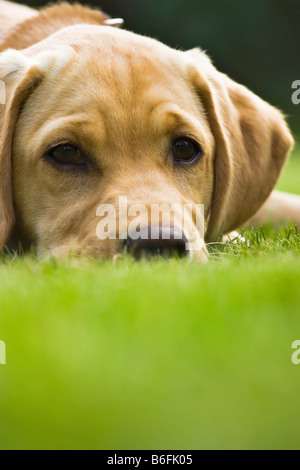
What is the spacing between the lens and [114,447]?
5.29 feet

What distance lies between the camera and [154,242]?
2.97 metres

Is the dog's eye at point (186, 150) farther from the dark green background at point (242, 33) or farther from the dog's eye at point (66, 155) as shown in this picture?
the dark green background at point (242, 33)

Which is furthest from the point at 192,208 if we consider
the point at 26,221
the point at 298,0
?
the point at 298,0

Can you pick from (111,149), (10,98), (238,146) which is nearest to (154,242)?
(111,149)

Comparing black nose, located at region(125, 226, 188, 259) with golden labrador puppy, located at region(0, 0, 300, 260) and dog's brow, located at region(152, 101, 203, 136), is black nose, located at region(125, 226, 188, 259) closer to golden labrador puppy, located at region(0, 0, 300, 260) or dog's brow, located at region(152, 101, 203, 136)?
golden labrador puppy, located at region(0, 0, 300, 260)

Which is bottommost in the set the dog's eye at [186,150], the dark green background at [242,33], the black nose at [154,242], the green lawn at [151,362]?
the green lawn at [151,362]

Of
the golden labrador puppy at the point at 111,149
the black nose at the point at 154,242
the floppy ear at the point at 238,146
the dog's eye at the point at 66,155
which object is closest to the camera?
the black nose at the point at 154,242

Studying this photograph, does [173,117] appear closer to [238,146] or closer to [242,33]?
[238,146]

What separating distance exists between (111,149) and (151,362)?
70.6 inches

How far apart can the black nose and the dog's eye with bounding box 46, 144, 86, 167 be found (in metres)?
0.71

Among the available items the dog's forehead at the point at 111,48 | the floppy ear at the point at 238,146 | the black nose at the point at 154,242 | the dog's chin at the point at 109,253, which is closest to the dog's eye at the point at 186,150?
the floppy ear at the point at 238,146

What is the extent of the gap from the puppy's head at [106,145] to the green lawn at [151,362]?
64 cm

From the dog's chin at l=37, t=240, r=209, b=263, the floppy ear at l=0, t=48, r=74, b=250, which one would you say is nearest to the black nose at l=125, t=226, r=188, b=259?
the dog's chin at l=37, t=240, r=209, b=263

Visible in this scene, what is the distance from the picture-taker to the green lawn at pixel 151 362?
163cm
